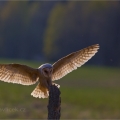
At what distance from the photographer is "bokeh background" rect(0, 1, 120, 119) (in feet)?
67.9

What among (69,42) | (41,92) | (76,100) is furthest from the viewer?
(69,42)

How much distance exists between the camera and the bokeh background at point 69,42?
815 inches

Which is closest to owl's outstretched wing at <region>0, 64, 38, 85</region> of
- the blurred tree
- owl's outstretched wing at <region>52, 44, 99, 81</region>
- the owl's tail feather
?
the owl's tail feather

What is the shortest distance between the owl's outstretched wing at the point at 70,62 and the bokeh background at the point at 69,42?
1072 centimetres

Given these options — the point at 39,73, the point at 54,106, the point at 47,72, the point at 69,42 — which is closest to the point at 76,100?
the point at 39,73

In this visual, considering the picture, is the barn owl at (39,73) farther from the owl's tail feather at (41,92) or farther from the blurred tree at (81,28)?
the blurred tree at (81,28)

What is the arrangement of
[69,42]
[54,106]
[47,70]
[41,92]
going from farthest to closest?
[69,42], [41,92], [47,70], [54,106]

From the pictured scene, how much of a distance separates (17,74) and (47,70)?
2.44 feet

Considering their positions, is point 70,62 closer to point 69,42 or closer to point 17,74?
point 17,74

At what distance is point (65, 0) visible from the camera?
44.2 m

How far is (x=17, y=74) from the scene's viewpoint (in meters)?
7.06

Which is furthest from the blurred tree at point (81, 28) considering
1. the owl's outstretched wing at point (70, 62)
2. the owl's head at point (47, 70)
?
the owl's head at point (47, 70)

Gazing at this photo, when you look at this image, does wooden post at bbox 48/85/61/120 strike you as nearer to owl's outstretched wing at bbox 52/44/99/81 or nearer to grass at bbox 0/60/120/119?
owl's outstretched wing at bbox 52/44/99/81

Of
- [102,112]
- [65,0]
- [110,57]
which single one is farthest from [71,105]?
[65,0]
